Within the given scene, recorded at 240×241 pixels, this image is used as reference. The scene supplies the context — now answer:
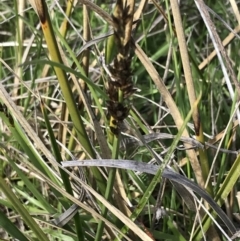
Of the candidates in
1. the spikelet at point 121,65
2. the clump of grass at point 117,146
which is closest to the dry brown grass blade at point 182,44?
the clump of grass at point 117,146

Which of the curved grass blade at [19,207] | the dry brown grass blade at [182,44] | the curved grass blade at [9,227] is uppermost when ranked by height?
the dry brown grass blade at [182,44]

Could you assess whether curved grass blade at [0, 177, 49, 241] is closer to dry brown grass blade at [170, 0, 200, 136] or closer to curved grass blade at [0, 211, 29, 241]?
curved grass blade at [0, 211, 29, 241]

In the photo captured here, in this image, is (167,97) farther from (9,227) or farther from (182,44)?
(9,227)

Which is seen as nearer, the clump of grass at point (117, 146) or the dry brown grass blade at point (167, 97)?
the clump of grass at point (117, 146)

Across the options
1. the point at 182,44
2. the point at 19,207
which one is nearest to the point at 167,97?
the point at 182,44

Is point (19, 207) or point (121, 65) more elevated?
point (121, 65)

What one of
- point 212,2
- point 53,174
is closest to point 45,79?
point 53,174

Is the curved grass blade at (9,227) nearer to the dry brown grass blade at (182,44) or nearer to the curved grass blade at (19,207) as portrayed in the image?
the curved grass blade at (19,207)

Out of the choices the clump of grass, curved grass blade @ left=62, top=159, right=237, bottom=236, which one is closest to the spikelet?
the clump of grass

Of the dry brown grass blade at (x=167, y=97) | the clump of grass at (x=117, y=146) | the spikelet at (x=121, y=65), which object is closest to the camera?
the spikelet at (x=121, y=65)

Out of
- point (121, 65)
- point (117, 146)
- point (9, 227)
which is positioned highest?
point (121, 65)

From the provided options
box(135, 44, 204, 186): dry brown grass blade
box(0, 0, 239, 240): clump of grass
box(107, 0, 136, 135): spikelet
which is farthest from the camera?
box(135, 44, 204, 186): dry brown grass blade

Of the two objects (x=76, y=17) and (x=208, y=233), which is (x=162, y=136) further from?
(x=76, y=17)
